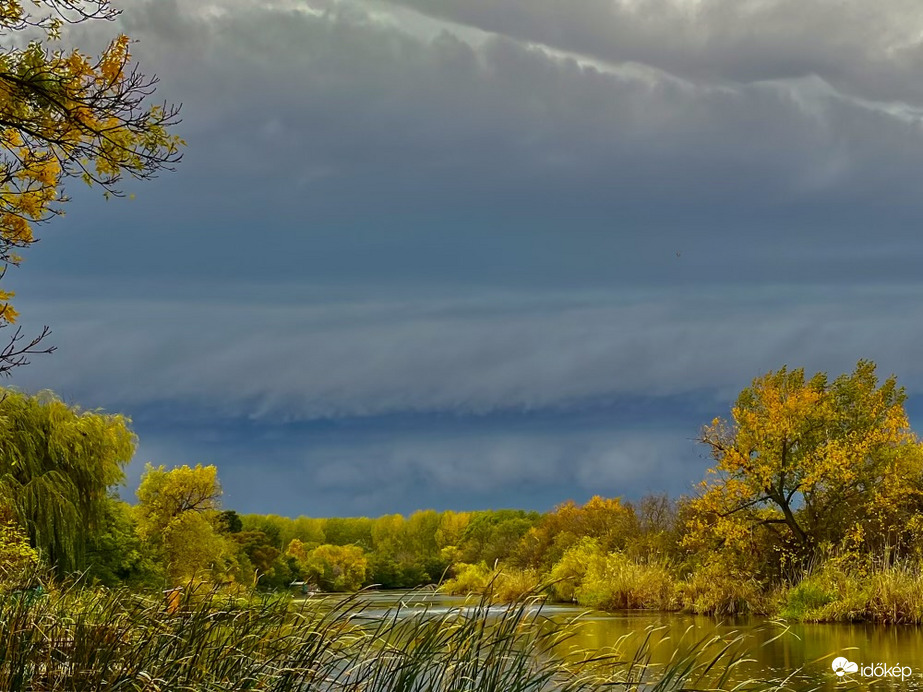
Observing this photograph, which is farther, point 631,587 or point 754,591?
point 631,587

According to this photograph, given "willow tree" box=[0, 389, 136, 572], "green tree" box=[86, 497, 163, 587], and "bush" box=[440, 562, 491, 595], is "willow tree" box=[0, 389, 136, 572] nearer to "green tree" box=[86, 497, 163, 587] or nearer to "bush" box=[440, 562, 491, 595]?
"green tree" box=[86, 497, 163, 587]

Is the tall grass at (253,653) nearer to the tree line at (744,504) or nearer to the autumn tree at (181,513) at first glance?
the tree line at (744,504)

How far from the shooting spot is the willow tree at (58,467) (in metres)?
23.7

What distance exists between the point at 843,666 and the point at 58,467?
785 inches

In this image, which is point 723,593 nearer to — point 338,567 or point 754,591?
point 754,591

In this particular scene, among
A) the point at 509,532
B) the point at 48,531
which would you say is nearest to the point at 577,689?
the point at 48,531

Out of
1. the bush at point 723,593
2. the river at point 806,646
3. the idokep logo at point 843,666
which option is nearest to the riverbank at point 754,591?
the bush at point 723,593

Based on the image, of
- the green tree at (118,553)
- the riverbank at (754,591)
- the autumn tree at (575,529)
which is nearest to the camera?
the riverbank at (754,591)

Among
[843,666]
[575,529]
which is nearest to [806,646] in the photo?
[843,666]

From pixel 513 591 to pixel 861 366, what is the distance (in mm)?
12824

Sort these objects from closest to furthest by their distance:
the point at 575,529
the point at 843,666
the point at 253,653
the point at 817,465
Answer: the point at 253,653 → the point at 843,666 → the point at 817,465 → the point at 575,529

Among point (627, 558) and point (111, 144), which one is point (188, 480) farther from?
point (111, 144)

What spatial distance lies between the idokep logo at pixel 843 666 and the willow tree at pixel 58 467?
17.2m

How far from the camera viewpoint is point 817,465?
23734mm
